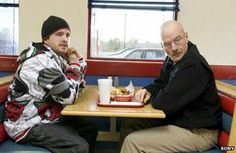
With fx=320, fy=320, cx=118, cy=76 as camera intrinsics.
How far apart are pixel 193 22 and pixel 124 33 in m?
0.71

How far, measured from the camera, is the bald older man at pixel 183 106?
2084 mm

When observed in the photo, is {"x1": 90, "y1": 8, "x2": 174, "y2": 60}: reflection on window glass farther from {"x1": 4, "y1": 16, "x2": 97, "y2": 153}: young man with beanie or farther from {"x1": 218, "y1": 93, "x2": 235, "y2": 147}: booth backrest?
{"x1": 218, "y1": 93, "x2": 235, "y2": 147}: booth backrest

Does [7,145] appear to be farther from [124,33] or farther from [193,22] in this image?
[193,22]

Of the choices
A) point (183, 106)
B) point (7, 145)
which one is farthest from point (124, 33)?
point (7, 145)

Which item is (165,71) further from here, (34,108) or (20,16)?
(20,16)

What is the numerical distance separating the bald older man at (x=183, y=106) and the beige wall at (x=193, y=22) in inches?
38.9

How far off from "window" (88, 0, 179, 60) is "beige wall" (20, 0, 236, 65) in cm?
15

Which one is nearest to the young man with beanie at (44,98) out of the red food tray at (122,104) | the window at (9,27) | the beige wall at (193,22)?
the red food tray at (122,104)

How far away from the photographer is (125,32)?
3.33 metres

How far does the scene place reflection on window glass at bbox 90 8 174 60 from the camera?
3305 mm

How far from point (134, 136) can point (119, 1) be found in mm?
1600

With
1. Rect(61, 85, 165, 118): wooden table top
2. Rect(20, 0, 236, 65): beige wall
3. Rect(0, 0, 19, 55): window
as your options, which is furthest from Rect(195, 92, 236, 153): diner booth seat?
Rect(0, 0, 19, 55): window

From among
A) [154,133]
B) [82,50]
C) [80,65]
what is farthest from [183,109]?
[82,50]

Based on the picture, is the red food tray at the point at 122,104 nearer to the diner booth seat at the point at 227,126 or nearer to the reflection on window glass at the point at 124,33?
the diner booth seat at the point at 227,126
